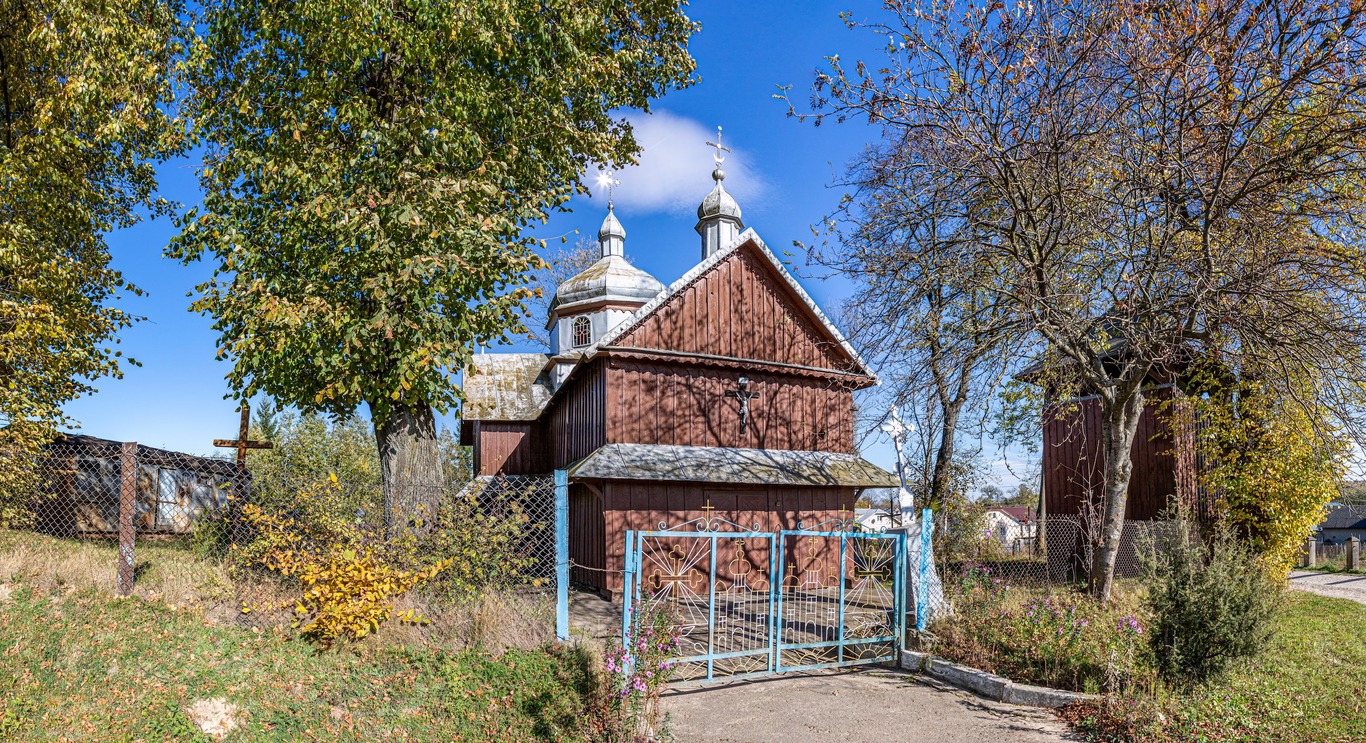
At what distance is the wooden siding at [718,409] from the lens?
15.1 meters

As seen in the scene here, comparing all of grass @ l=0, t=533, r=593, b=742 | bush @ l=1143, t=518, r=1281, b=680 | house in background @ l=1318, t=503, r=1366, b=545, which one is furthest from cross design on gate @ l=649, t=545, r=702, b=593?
house in background @ l=1318, t=503, r=1366, b=545

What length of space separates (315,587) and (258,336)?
167 inches

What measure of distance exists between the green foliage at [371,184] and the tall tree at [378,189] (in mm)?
32

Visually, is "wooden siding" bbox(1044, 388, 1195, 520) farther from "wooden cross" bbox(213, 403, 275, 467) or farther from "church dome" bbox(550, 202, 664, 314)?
"wooden cross" bbox(213, 403, 275, 467)

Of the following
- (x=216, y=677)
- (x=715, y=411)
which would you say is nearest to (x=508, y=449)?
(x=715, y=411)

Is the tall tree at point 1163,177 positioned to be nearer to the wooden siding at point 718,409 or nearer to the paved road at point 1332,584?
the wooden siding at point 718,409

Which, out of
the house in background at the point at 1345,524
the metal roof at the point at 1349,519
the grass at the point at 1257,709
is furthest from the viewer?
the metal roof at the point at 1349,519

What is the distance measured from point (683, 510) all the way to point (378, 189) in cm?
784

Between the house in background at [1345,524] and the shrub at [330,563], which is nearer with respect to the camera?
the shrub at [330,563]

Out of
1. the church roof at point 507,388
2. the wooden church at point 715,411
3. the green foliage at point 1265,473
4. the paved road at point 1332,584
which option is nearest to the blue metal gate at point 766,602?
the wooden church at point 715,411

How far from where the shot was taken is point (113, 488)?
1703 centimetres

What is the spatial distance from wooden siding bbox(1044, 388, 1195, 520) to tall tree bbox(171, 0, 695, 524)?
1176cm

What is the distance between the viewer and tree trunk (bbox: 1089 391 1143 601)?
11477mm

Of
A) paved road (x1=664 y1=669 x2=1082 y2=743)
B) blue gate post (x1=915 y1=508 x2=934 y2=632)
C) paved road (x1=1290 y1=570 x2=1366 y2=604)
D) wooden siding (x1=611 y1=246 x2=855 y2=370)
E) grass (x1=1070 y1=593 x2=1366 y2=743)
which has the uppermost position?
wooden siding (x1=611 y1=246 x2=855 y2=370)
